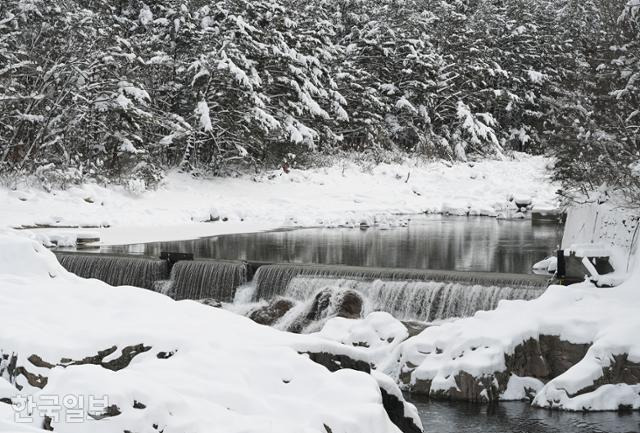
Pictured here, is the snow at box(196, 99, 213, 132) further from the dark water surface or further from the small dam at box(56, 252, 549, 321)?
the small dam at box(56, 252, 549, 321)

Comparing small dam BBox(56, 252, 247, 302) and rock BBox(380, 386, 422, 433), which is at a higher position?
rock BBox(380, 386, 422, 433)

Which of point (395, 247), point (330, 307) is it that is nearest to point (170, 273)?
point (330, 307)

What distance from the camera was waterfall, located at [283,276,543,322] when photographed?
1335 cm

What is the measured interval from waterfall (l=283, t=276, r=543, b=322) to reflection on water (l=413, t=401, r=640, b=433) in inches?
151

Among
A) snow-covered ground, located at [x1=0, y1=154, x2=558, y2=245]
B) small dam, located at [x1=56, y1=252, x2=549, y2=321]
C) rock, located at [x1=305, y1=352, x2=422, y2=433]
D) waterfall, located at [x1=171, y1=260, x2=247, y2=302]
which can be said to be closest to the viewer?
rock, located at [x1=305, y1=352, x2=422, y2=433]

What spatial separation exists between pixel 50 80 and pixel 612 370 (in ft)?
70.4

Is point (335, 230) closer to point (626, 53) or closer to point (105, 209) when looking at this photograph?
point (105, 209)

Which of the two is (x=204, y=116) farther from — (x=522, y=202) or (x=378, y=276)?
(x=378, y=276)

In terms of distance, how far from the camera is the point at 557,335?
10336 mm

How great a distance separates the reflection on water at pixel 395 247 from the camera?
18.0 metres

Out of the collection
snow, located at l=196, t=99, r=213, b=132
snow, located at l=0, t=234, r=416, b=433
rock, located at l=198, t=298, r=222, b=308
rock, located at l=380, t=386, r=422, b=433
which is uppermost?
snow, located at l=196, t=99, r=213, b=132

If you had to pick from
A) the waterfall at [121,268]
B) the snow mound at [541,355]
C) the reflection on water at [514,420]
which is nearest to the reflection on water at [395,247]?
the waterfall at [121,268]

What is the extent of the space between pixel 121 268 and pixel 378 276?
5.70m

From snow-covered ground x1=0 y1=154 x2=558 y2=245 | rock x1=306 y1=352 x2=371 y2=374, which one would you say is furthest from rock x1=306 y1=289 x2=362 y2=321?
snow-covered ground x1=0 y1=154 x2=558 y2=245
